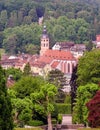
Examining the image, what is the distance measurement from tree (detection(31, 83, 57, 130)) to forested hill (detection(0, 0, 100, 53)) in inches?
3631

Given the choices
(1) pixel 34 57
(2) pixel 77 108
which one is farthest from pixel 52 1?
(2) pixel 77 108

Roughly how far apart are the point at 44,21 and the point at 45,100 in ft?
406

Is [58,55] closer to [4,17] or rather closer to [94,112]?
[4,17]

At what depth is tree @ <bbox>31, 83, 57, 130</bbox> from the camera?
39562 millimetres

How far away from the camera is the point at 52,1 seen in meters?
189

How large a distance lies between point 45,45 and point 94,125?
91565 mm

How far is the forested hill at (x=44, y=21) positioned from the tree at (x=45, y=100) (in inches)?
3631

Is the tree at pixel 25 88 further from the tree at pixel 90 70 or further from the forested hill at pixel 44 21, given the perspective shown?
the forested hill at pixel 44 21

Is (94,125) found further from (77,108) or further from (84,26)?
(84,26)

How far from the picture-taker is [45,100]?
40219 millimetres

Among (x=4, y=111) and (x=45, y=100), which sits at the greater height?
(x=45, y=100)

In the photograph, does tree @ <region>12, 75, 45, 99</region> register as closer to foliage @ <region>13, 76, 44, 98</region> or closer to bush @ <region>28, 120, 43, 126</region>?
foliage @ <region>13, 76, 44, 98</region>

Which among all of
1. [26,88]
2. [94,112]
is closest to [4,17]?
[26,88]

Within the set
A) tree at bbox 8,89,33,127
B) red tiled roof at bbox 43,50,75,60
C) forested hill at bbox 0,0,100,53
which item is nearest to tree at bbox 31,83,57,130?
tree at bbox 8,89,33,127
